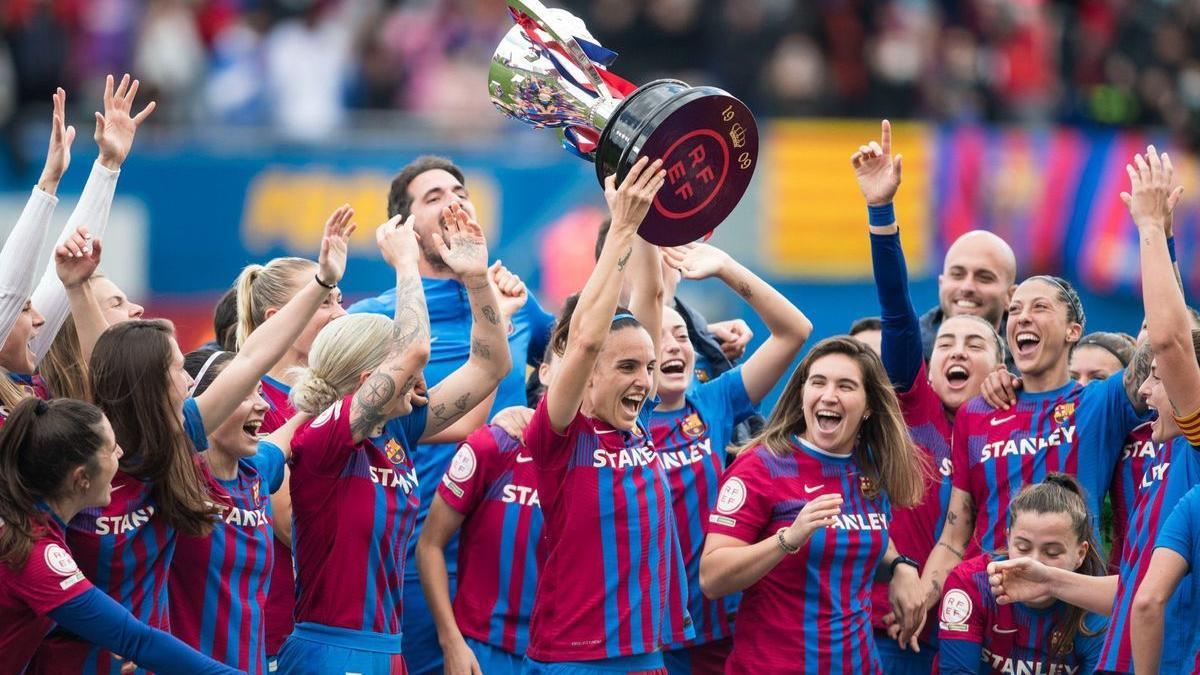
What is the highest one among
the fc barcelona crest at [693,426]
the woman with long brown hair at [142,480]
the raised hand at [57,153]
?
the raised hand at [57,153]

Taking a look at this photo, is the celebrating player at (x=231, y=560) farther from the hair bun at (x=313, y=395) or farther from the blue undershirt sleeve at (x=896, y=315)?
the blue undershirt sleeve at (x=896, y=315)

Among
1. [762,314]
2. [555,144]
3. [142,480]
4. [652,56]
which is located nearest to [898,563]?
[762,314]

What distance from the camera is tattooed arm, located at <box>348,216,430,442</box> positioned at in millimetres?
5414

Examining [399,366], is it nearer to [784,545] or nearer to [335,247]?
[335,247]

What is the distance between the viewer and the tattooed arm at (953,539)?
20.6ft

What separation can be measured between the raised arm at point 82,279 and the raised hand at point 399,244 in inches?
38.1

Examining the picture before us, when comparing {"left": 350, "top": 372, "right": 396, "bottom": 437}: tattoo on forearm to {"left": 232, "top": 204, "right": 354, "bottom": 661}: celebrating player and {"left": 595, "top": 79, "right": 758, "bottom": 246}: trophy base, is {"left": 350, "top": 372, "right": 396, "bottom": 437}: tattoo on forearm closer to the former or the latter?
{"left": 232, "top": 204, "right": 354, "bottom": 661}: celebrating player

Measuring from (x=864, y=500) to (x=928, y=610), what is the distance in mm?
629

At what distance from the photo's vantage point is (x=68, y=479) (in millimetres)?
4711

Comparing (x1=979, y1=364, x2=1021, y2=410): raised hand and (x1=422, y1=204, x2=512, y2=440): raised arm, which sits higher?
(x1=979, y1=364, x2=1021, y2=410): raised hand

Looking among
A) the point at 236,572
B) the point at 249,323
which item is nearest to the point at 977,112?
the point at 249,323

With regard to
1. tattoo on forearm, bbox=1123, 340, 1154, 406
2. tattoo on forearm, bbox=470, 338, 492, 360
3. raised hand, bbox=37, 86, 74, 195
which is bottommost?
tattoo on forearm, bbox=470, 338, 492, 360

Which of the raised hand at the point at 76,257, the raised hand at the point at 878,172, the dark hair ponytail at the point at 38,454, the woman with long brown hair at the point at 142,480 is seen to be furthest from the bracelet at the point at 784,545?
the raised hand at the point at 76,257

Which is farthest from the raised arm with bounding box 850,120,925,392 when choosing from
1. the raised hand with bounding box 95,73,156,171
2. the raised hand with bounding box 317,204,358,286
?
the raised hand with bounding box 95,73,156,171
